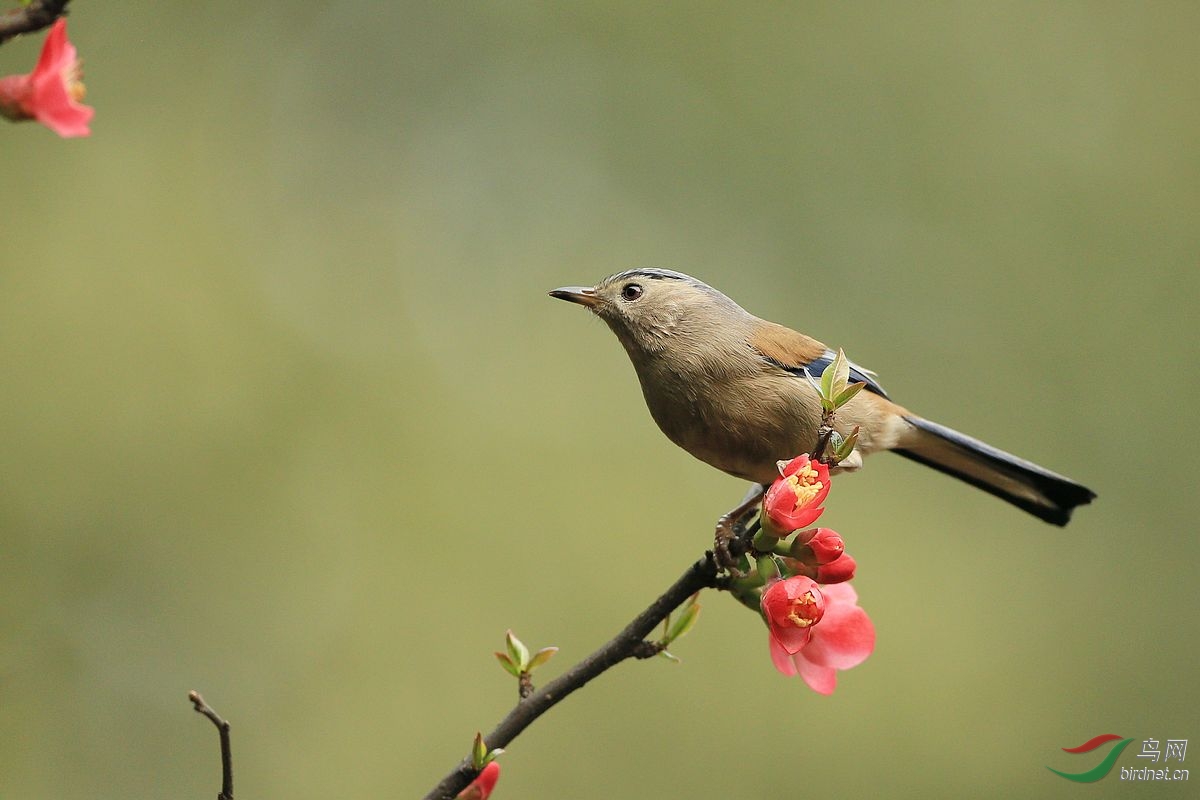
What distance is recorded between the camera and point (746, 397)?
8.96ft

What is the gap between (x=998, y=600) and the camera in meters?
7.41

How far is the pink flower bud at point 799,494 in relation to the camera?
1.88 meters

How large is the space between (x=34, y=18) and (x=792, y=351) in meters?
2.25

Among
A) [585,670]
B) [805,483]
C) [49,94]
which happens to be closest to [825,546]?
[805,483]

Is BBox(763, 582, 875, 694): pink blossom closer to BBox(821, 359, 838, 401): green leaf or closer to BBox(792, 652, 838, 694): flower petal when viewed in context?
BBox(792, 652, 838, 694): flower petal

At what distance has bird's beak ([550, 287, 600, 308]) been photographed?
299 cm

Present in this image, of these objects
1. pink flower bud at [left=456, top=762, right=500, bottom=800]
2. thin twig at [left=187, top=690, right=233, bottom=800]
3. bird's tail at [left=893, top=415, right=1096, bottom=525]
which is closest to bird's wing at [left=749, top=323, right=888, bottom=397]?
bird's tail at [left=893, top=415, right=1096, bottom=525]

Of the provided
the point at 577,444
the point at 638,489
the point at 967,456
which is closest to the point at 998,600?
the point at 638,489

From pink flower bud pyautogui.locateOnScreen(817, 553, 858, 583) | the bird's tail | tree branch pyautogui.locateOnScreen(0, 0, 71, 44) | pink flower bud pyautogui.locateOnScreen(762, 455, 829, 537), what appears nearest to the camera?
tree branch pyautogui.locateOnScreen(0, 0, 71, 44)

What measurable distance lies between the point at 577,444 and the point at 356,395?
1.65 metres

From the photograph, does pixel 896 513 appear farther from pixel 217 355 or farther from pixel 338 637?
pixel 217 355

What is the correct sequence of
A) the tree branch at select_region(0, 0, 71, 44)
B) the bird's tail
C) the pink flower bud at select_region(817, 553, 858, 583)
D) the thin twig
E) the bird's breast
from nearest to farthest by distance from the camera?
1. the tree branch at select_region(0, 0, 71, 44)
2. the thin twig
3. the pink flower bud at select_region(817, 553, 858, 583)
4. the bird's breast
5. the bird's tail

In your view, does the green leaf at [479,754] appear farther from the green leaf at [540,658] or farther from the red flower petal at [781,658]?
the red flower petal at [781,658]

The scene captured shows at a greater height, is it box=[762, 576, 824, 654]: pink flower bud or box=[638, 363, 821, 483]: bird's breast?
box=[638, 363, 821, 483]: bird's breast
